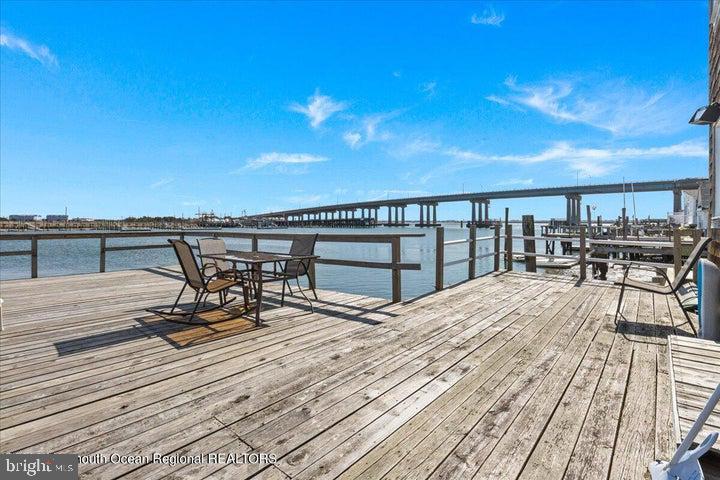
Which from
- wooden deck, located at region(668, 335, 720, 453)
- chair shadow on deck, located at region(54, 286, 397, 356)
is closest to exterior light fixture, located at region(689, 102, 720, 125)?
wooden deck, located at region(668, 335, 720, 453)

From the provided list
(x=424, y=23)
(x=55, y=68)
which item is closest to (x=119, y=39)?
(x=55, y=68)

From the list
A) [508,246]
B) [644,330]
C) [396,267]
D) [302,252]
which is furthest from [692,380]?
[508,246]

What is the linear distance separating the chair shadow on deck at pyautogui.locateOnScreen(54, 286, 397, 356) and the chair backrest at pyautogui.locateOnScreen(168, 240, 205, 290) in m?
0.43

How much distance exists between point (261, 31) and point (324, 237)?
9997 millimetres

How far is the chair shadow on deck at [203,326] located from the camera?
9.11ft

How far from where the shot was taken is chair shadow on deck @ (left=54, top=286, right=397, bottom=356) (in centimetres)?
278

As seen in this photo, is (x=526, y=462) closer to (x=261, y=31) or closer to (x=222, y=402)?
(x=222, y=402)

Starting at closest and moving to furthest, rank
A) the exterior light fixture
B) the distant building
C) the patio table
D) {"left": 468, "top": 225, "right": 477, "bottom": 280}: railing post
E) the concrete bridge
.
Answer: the patio table
the exterior light fixture
{"left": 468, "top": 225, "right": 477, "bottom": 280}: railing post
the concrete bridge
the distant building

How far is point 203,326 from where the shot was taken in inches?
128

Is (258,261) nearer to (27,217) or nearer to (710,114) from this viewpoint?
(710,114)

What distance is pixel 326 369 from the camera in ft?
7.41

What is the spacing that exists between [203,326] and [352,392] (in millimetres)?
2000

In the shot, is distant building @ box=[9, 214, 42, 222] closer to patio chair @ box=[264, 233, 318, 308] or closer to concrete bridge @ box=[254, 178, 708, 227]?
concrete bridge @ box=[254, 178, 708, 227]

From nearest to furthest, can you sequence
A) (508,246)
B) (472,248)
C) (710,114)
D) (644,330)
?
(644,330) < (710,114) < (472,248) < (508,246)
